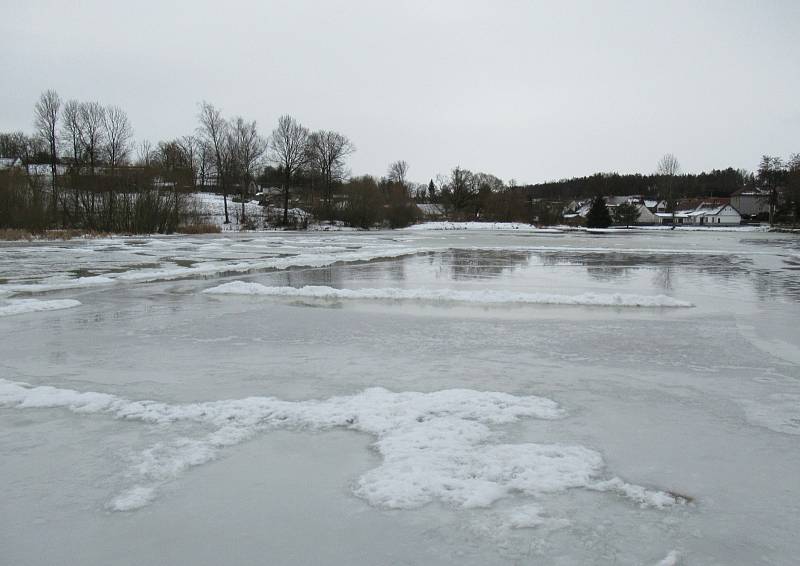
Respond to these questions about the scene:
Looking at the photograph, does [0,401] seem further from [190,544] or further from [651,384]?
[651,384]

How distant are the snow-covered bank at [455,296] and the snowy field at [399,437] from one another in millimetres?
1039

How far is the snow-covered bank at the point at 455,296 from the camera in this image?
1140 centimetres

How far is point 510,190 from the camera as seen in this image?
102312 millimetres

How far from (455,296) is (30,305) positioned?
7.63 metres

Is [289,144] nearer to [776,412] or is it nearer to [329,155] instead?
[329,155]

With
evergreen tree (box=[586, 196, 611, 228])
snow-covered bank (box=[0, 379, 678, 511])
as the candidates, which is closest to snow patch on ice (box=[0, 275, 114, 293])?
snow-covered bank (box=[0, 379, 678, 511])

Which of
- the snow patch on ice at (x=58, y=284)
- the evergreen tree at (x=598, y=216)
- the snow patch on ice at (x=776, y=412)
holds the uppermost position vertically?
the evergreen tree at (x=598, y=216)

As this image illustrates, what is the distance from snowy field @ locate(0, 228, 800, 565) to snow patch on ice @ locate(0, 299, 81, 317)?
0.53 metres

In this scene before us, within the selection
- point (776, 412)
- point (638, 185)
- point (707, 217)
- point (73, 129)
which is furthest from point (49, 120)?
point (638, 185)

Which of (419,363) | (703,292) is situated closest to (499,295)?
(703,292)

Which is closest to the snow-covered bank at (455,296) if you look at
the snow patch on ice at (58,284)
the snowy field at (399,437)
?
the snowy field at (399,437)

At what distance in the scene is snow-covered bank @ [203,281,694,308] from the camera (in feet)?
37.4

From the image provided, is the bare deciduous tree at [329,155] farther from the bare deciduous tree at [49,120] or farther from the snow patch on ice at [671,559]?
the snow patch on ice at [671,559]

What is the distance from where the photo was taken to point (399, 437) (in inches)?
177
